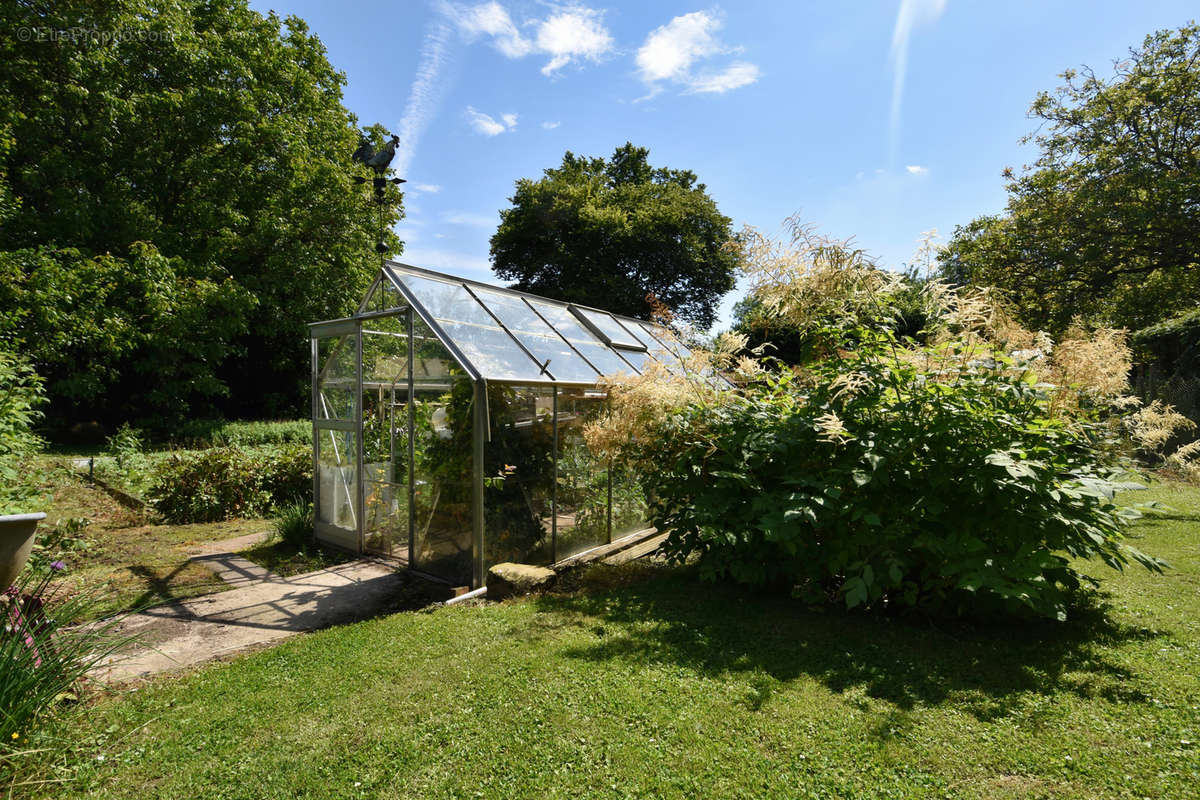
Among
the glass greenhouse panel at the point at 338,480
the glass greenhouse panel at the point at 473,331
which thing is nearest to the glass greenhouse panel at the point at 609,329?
the glass greenhouse panel at the point at 473,331

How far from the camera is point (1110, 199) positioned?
11.1 metres

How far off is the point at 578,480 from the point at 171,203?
636 inches

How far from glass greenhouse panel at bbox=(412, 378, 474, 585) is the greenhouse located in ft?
0.05

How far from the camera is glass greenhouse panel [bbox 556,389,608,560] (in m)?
6.65

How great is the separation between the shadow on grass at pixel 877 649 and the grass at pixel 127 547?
444cm

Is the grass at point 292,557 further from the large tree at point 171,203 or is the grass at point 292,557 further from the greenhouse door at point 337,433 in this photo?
the large tree at point 171,203

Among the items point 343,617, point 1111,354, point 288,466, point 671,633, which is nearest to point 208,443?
point 288,466

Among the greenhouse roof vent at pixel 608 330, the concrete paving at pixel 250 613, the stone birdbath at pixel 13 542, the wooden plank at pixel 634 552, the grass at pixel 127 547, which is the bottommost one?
the concrete paving at pixel 250 613

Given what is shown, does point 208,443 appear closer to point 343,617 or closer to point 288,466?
point 288,466

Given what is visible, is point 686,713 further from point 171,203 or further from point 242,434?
point 171,203

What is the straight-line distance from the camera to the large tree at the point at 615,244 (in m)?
25.7

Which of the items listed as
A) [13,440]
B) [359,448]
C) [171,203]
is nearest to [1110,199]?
[359,448]

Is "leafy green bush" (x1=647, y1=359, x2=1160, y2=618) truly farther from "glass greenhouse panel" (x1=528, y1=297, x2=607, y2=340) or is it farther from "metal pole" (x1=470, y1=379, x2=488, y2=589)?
"glass greenhouse panel" (x1=528, y1=297, x2=607, y2=340)

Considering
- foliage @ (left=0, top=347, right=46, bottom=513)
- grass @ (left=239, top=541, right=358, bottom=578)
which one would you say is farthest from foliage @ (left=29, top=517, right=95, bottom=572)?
grass @ (left=239, top=541, right=358, bottom=578)
